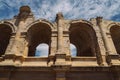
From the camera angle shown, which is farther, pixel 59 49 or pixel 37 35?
pixel 37 35

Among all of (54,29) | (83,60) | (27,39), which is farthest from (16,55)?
(83,60)

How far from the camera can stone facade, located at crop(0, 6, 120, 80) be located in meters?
10.5

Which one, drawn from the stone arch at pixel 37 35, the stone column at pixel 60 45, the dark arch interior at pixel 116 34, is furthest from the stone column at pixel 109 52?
the stone arch at pixel 37 35

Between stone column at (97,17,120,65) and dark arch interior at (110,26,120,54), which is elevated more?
dark arch interior at (110,26,120,54)

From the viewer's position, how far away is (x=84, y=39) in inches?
597

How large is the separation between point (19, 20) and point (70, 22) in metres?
4.19

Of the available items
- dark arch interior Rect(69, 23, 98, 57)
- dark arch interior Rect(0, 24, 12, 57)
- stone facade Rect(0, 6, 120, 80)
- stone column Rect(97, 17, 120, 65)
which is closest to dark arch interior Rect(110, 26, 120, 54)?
stone facade Rect(0, 6, 120, 80)

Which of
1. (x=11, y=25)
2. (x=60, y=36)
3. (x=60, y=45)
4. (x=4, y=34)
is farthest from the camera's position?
(x=4, y=34)

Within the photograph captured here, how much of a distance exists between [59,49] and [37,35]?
4.12 m

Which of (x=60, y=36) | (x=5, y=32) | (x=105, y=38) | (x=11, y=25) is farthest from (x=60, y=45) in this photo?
(x=5, y=32)

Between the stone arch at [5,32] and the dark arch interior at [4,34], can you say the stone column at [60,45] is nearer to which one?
the stone arch at [5,32]

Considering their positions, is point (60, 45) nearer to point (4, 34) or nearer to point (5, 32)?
point (5, 32)

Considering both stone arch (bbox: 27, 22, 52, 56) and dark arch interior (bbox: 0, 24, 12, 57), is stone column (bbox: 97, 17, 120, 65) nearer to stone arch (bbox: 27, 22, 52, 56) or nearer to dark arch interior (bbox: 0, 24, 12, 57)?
stone arch (bbox: 27, 22, 52, 56)

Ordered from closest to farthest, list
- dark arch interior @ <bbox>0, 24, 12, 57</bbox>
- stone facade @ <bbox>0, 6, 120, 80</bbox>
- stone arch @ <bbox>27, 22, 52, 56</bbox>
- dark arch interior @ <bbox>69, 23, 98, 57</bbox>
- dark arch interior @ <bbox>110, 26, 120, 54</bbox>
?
stone facade @ <bbox>0, 6, 120, 80</bbox>, dark arch interior @ <bbox>69, 23, 98, 57</bbox>, stone arch @ <bbox>27, 22, 52, 56</bbox>, dark arch interior @ <bbox>0, 24, 12, 57</bbox>, dark arch interior @ <bbox>110, 26, 120, 54</bbox>
